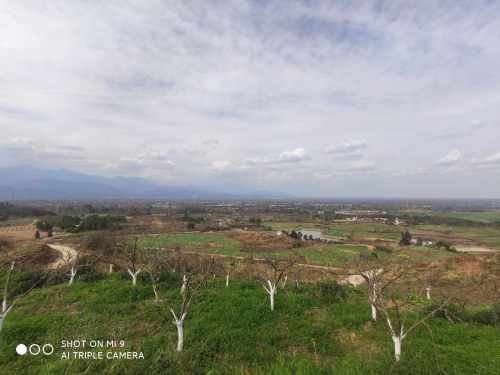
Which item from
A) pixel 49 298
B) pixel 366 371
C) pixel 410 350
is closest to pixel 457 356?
pixel 410 350

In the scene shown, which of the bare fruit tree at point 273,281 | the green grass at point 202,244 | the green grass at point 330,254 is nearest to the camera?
the bare fruit tree at point 273,281

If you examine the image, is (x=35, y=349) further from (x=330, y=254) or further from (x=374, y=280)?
(x=330, y=254)

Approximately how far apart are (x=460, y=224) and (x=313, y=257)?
94176mm

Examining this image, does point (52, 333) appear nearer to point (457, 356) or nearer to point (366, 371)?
point (366, 371)

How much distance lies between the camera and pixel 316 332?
30.9ft

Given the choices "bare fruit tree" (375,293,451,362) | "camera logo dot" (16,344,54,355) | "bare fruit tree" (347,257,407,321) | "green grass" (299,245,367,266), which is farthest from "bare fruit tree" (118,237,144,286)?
"green grass" (299,245,367,266)

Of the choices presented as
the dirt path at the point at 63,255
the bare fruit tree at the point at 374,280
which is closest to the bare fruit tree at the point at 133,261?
the dirt path at the point at 63,255

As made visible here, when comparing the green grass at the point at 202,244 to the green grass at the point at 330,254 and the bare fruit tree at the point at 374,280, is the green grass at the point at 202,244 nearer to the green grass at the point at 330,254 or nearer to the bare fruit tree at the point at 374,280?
the green grass at the point at 330,254

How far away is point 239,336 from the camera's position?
883 centimetres

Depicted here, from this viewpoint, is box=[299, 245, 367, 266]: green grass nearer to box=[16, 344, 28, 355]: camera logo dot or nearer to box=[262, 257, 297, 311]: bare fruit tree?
box=[262, 257, 297, 311]: bare fruit tree

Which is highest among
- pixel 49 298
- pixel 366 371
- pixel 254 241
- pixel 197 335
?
pixel 366 371

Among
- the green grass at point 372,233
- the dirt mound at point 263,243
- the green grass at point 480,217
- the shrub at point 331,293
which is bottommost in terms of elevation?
the green grass at point 372,233

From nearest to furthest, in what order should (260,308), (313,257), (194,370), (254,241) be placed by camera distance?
(194,370), (260,308), (313,257), (254,241)

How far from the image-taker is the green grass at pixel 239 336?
6668 mm
